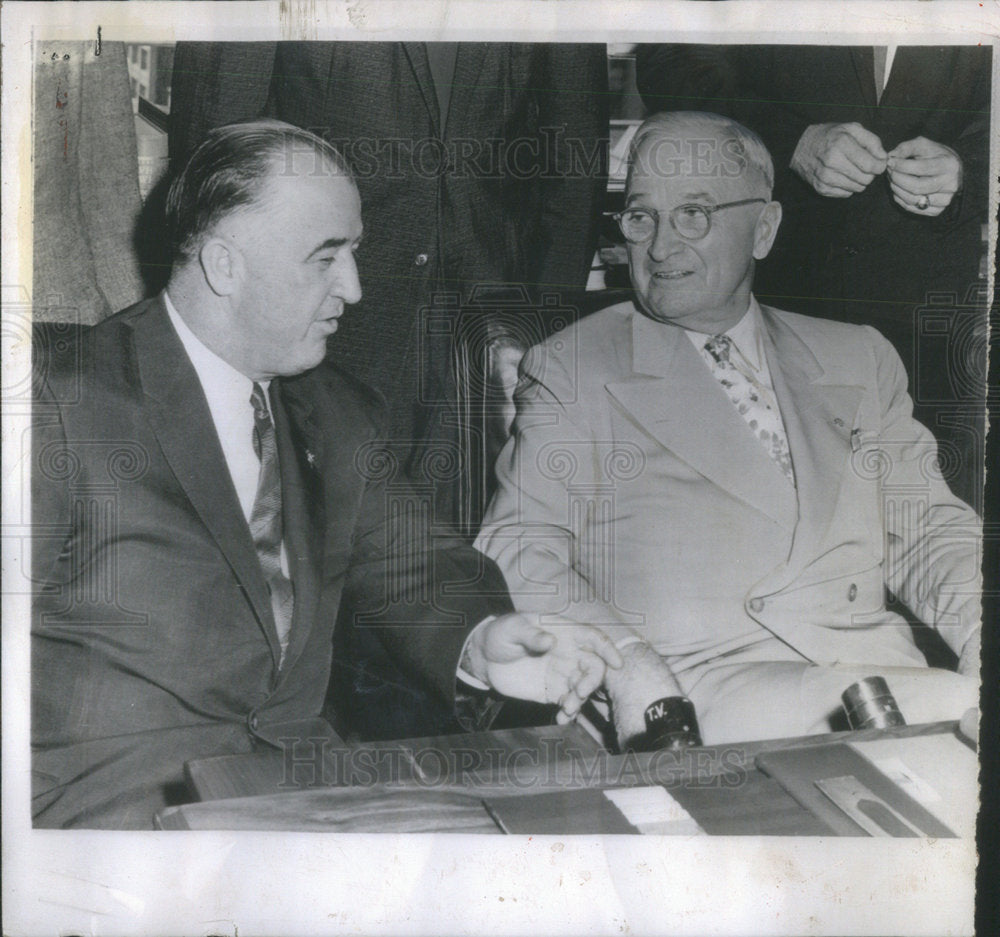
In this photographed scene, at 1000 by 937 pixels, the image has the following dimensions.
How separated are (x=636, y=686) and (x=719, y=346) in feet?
2.50

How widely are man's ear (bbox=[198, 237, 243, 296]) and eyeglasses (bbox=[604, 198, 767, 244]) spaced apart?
2.64ft

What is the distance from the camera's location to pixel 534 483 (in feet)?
7.11

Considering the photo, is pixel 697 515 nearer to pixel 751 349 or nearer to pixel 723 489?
pixel 723 489

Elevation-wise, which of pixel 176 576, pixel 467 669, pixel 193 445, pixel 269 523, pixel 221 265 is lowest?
pixel 467 669

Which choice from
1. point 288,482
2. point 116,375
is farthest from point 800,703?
point 116,375

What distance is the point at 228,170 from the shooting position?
2.14 metres

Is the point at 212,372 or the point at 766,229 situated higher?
the point at 766,229

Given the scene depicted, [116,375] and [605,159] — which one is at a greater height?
[605,159]

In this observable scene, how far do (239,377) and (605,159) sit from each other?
93 centimetres

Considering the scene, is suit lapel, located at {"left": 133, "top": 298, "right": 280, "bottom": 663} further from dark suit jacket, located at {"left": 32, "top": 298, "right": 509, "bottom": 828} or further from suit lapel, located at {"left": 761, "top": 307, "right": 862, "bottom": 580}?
suit lapel, located at {"left": 761, "top": 307, "right": 862, "bottom": 580}

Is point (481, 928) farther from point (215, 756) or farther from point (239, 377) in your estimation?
point (239, 377)

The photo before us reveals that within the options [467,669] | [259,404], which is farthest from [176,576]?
[467,669]

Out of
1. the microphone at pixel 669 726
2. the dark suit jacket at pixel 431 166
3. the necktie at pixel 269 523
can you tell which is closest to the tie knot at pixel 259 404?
the necktie at pixel 269 523

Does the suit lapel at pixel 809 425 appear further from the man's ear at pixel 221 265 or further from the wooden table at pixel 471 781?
the man's ear at pixel 221 265
